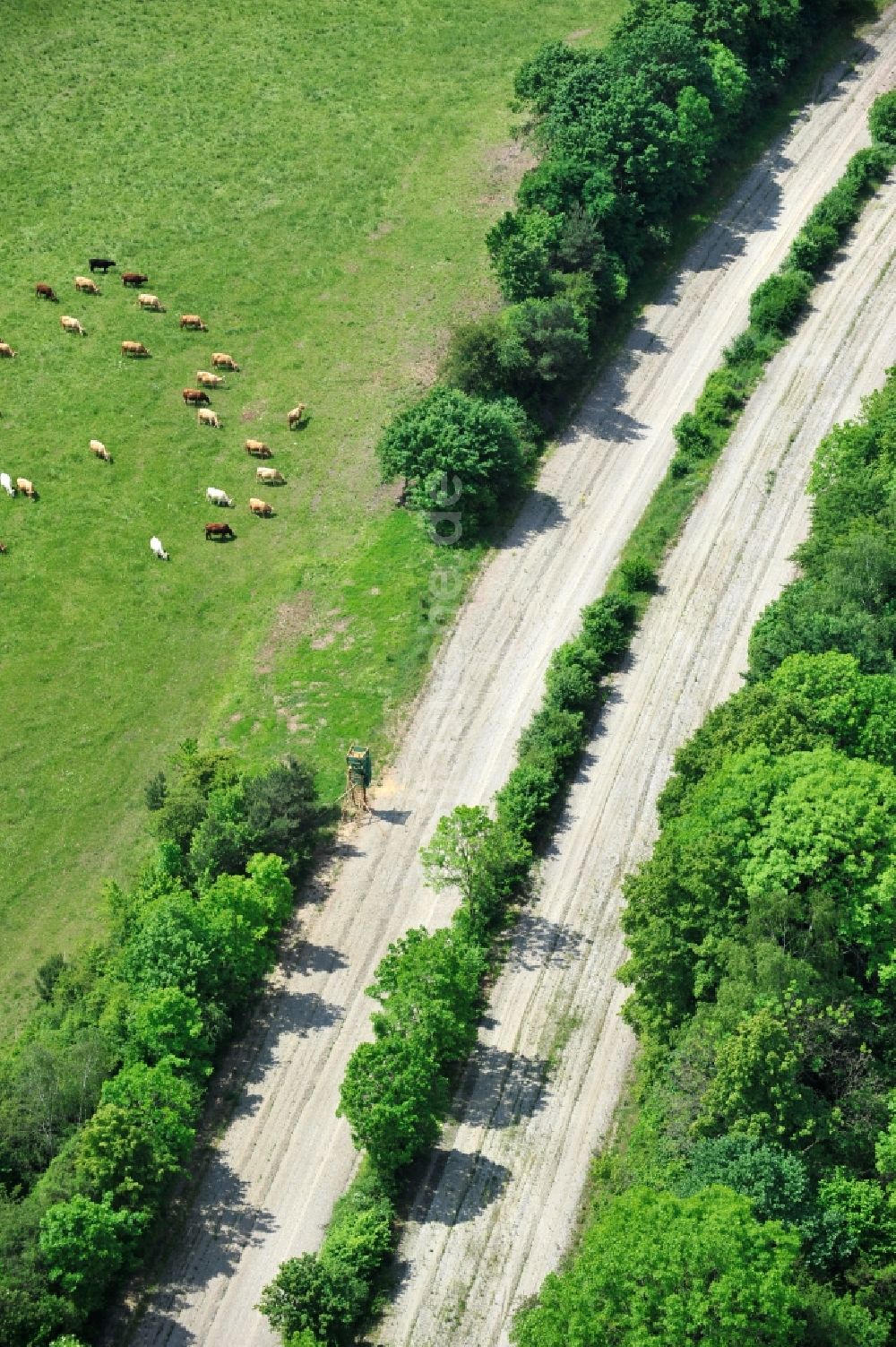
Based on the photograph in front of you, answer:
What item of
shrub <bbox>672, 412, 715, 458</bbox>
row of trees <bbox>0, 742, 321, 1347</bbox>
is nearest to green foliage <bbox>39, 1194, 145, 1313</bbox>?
row of trees <bbox>0, 742, 321, 1347</bbox>

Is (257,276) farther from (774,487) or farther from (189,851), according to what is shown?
(189,851)

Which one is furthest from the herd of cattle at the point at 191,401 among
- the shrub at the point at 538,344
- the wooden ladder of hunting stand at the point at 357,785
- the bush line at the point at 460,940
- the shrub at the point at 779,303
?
the shrub at the point at 779,303

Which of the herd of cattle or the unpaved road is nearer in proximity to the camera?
the unpaved road

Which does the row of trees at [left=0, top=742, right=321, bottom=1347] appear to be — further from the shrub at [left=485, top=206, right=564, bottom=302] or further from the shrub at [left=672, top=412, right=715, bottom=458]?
the shrub at [left=485, top=206, right=564, bottom=302]

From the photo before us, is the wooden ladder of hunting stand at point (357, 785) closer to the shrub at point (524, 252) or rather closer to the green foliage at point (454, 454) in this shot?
the green foliage at point (454, 454)

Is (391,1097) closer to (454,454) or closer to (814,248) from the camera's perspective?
(454,454)

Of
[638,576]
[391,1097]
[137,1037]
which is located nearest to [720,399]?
[638,576]
